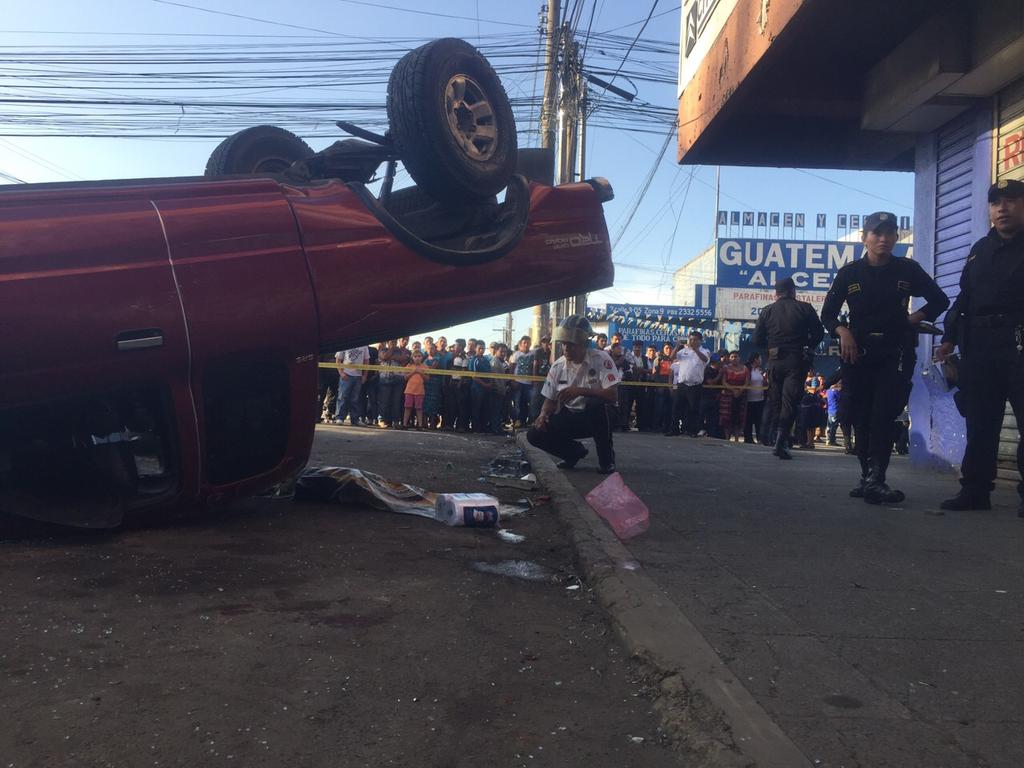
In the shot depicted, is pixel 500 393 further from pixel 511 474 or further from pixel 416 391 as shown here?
pixel 511 474

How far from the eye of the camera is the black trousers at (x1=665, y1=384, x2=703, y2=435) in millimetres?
15523

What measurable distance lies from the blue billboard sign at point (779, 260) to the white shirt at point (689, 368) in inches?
1032

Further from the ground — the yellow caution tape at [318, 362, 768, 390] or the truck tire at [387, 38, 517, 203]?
the truck tire at [387, 38, 517, 203]

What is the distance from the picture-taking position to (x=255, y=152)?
6.14m

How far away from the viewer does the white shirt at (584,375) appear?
744 cm

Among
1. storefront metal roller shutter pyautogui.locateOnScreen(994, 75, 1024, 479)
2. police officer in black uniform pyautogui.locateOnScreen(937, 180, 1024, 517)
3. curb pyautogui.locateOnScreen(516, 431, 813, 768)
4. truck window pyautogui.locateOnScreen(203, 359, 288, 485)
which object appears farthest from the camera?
storefront metal roller shutter pyautogui.locateOnScreen(994, 75, 1024, 479)

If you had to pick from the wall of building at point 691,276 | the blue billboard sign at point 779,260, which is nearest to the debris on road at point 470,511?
the blue billboard sign at point 779,260

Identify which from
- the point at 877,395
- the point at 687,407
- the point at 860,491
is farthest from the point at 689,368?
the point at 877,395

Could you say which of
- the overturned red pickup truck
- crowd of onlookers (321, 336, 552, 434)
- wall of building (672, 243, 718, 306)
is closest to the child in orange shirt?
crowd of onlookers (321, 336, 552, 434)

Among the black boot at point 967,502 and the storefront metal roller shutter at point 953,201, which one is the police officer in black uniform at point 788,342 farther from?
the black boot at point 967,502

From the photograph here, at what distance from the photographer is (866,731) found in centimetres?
221

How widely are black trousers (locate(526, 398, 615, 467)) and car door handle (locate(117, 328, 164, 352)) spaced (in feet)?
12.9

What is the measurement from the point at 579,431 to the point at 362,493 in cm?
247

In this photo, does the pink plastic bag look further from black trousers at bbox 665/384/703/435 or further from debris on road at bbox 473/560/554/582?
black trousers at bbox 665/384/703/435
